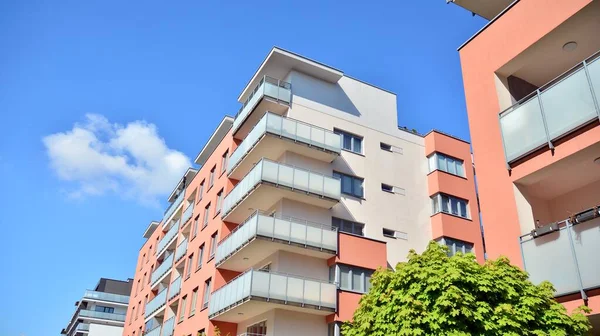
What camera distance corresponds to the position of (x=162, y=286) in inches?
1822

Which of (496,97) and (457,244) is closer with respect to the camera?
(496,97)

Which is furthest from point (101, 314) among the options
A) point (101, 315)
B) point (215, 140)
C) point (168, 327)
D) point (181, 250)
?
point (215, 140)

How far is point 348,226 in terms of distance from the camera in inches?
1144

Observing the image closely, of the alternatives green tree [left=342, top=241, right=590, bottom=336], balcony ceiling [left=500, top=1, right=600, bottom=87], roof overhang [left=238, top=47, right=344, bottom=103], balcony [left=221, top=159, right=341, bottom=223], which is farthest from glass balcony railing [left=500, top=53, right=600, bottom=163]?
roof overhang [left=238, top=47, right=344, bottom=103]

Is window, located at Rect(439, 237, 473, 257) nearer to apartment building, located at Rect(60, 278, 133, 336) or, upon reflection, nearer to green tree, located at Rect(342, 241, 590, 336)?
green tree, located at Rect(342, 241, 590, 336)

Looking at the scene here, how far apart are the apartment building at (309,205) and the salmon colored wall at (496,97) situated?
12.6 metres

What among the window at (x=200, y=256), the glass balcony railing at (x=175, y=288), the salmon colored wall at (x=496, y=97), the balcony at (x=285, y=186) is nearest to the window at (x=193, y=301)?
the window at (x=200, y=256)

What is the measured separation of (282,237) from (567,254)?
52.0ft

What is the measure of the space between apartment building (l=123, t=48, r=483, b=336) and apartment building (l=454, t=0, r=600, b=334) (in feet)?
42.2

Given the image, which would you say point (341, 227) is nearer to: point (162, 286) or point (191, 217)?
point (191, 217)

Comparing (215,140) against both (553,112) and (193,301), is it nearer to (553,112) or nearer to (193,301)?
(193,301)

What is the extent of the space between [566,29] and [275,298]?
657 inches

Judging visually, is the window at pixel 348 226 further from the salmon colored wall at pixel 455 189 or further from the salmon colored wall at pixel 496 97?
the salmon colored wall at pixel 496 97

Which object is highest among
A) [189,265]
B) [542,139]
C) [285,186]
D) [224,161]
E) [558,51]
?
[224,161]
